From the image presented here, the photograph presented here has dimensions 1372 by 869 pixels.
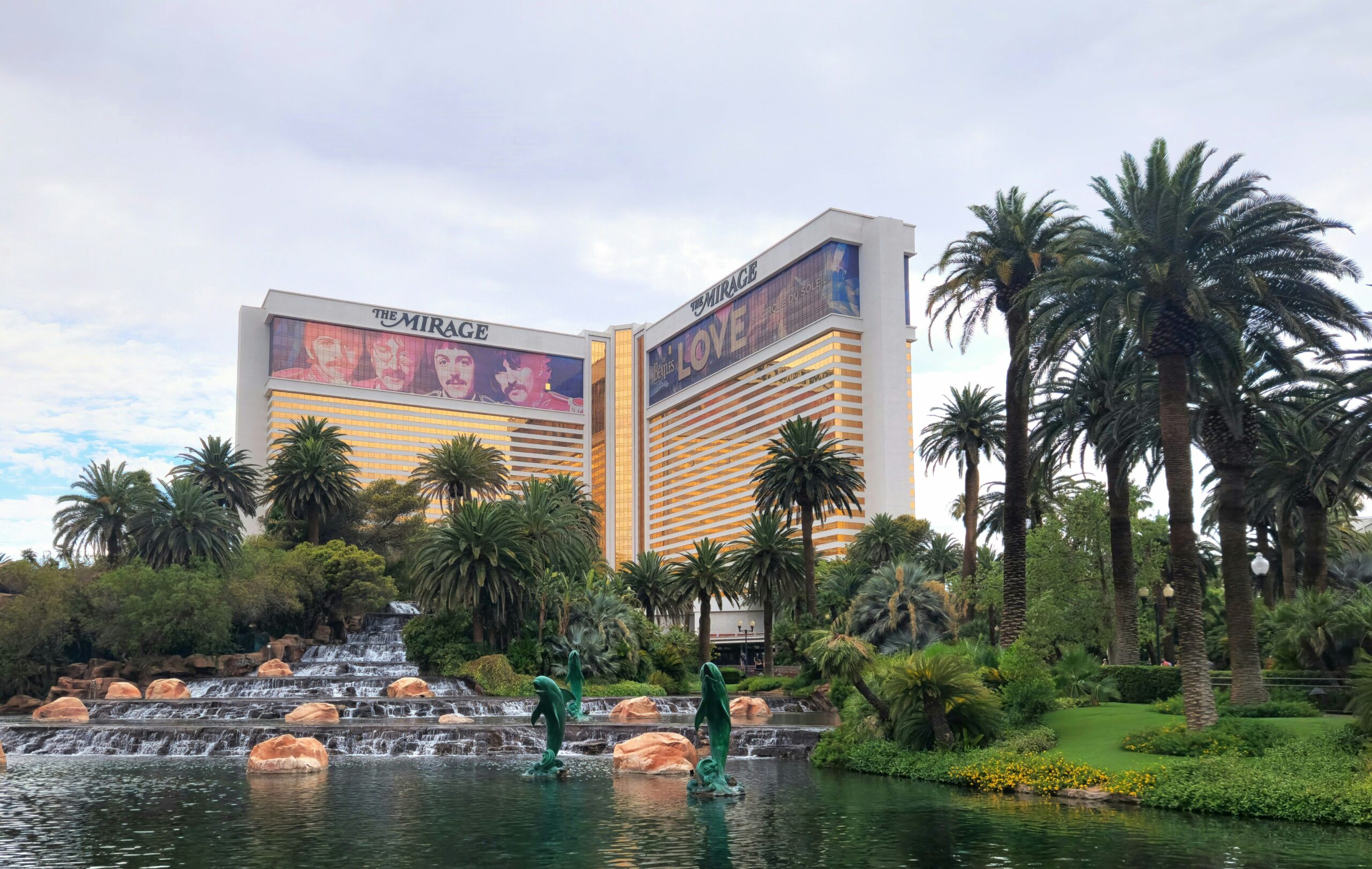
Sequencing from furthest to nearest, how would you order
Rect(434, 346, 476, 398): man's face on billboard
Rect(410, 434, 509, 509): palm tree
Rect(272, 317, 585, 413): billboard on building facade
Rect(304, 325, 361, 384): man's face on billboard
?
Rect(434, 346, 476, 398): man's face on billboard
Rect(304, 325, 361, 384): man's face on billboard
Rect(272, 317, 585, 413): billboard on building facade
Rect(410, 434, 509, 509): palm tree

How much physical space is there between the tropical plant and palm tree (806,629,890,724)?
2236cm

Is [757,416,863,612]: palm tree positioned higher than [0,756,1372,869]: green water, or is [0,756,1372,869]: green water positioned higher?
[757,416,863,612]: palm tree

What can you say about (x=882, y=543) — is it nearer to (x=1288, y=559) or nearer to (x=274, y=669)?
(x=1288, y=559)

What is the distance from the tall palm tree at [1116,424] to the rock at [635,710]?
19239 millimetres

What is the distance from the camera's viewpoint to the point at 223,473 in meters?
81.8

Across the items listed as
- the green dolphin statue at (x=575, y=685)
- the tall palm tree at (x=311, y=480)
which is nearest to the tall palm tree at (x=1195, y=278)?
the green dolphin statue at (x=575, y=685)

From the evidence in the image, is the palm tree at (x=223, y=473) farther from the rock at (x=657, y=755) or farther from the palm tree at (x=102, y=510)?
the rock at (x=657, y=755)

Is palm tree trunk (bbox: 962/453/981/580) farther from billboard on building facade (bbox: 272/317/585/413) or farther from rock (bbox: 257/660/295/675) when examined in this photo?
billboard on building facade (bbox: 272/317/585/413)

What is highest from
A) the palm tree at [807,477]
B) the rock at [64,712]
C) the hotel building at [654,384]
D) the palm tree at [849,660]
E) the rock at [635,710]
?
the hotel building at [654,384]

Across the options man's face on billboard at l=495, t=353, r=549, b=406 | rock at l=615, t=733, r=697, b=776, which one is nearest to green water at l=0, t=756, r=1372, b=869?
rock at l=615, t=733, r=697, b=776

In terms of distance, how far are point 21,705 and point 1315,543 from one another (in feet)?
200

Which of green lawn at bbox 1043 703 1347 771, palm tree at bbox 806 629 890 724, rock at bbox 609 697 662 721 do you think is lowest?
rock at bbox 609 697 662 721

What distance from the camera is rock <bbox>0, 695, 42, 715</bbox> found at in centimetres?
5412

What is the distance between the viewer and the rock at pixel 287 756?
2800 centimetres
